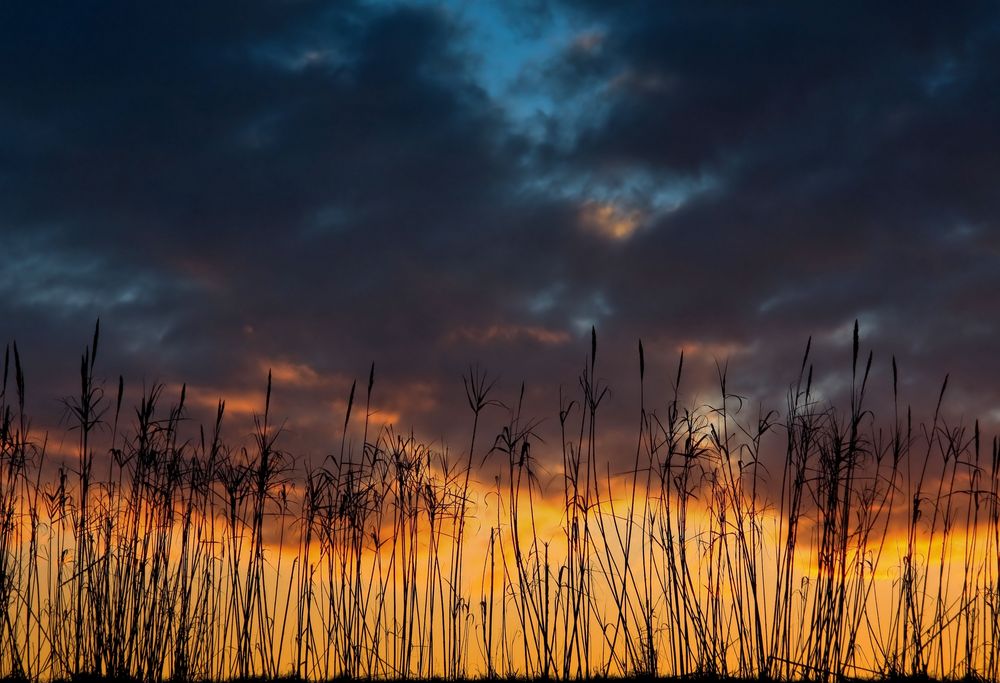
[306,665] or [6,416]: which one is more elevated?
[6,416]

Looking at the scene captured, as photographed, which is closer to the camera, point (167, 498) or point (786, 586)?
point (786, 586)

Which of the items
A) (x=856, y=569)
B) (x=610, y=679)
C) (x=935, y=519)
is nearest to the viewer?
(x=610, y=679)

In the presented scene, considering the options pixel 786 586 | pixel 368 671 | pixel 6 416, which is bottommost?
pixel 368 671

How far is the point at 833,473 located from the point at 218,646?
327cm

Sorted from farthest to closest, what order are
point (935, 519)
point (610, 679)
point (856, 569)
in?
point (935, 519) → point (856, 569) → point (610, 679)

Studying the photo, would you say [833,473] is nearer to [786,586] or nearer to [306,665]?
[786,586]

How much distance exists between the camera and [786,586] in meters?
4.61

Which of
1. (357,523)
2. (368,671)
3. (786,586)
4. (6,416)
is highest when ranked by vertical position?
(6,416)

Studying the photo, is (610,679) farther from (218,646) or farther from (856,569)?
(218,646)

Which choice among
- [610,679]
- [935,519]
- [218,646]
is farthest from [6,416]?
[935,519]

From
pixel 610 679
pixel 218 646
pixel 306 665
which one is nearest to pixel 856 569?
pixel 610 679

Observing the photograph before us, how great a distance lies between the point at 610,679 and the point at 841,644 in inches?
44.3

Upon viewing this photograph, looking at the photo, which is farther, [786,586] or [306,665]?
[306,665]

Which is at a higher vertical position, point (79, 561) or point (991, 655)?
point (79, 561)
